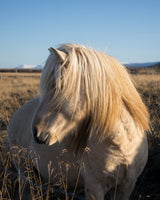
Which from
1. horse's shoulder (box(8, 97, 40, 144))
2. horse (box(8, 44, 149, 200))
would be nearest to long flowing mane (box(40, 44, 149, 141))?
horse (box(8, 44, 149, 200))

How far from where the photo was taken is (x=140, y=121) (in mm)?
1494

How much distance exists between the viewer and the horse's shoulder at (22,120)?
8.08 ft

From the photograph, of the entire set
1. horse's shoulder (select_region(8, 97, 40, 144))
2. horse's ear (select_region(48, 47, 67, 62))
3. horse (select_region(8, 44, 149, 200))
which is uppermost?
horse's ear (select_region(48, 47, 67, 62))

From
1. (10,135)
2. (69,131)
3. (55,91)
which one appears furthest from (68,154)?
(10,135)

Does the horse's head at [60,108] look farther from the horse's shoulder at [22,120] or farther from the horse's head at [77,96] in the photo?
the horse's shoulder at [22,120]

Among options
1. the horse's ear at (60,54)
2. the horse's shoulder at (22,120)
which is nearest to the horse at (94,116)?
the horse's ear at (60,54)

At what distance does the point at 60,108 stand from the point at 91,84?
0.25 m

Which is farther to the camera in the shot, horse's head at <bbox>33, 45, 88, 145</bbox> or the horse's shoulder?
the horse's shoulder

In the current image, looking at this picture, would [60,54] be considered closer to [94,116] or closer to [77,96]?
[77,96]

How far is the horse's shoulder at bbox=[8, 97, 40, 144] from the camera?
2.46m

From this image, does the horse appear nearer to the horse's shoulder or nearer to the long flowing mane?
the long flowing mane

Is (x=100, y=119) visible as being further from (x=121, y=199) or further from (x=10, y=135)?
(x=10, y=135)

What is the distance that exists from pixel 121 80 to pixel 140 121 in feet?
1.16

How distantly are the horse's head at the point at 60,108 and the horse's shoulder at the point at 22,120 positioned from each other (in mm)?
1175
